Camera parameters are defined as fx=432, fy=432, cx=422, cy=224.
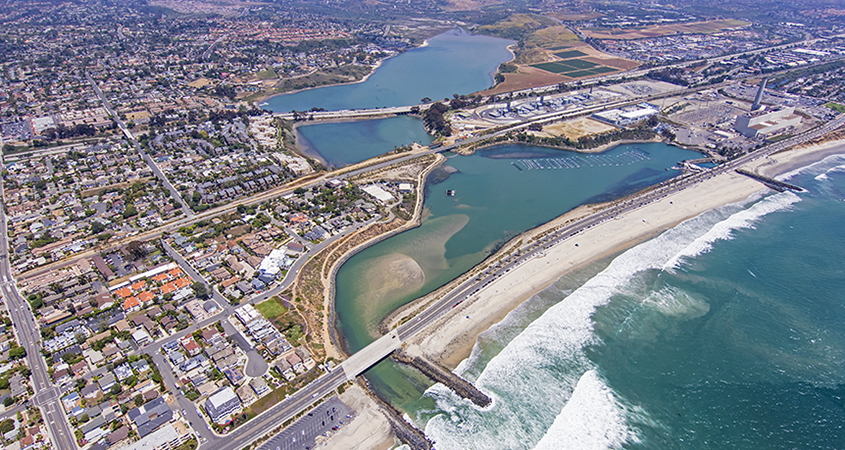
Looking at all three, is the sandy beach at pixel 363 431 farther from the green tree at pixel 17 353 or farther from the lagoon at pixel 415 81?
the lagoon at pixel 415 81

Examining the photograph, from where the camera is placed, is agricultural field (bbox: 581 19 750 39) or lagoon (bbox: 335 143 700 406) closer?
lagoon (bbox: 335 143 700 406)

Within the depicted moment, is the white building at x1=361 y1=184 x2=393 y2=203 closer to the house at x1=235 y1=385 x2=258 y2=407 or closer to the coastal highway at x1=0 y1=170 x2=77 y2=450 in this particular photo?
the house at x1=235 y1=385 x2=258 y2=407

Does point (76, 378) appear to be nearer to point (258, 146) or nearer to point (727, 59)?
point (258, 146)

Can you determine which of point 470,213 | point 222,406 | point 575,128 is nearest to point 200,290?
point 222,406

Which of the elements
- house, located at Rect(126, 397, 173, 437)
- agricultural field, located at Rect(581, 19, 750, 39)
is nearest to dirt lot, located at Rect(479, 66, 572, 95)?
agricultural field, located at Rect(581, 19, 750, 39)

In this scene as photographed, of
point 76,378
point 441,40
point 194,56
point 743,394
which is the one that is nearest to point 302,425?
point 76,378

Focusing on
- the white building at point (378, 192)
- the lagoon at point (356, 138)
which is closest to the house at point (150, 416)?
the white building at point (378, 192)
